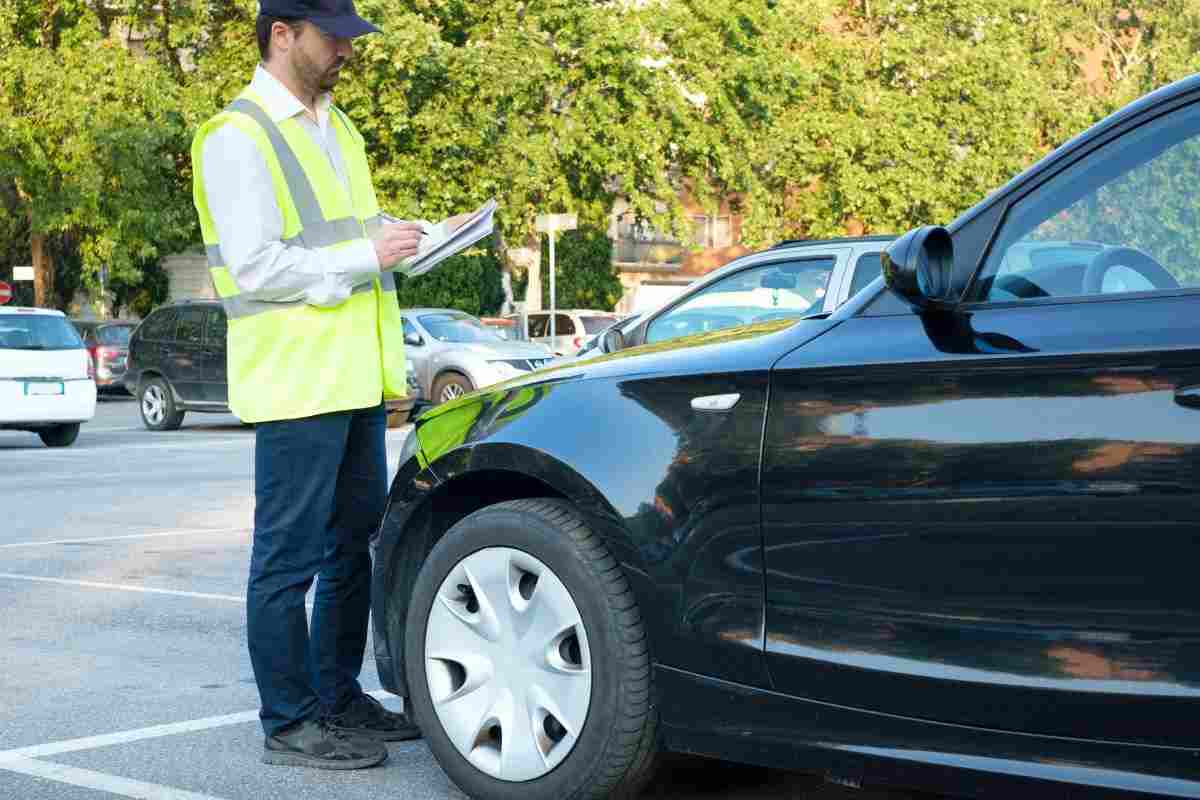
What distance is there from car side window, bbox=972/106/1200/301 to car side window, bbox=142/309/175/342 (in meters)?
22.5

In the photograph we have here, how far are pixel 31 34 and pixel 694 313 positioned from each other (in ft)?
97.2

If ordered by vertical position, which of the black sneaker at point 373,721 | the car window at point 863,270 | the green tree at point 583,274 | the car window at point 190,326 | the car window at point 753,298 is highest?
the car window at point 863,270

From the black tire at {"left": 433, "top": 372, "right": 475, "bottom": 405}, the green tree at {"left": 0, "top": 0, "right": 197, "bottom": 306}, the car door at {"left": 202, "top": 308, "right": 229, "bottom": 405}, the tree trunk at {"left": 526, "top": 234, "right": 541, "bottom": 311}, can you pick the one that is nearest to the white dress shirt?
the car door at {"left": 202, "top": 308, "right": 229, "bottom": 405}

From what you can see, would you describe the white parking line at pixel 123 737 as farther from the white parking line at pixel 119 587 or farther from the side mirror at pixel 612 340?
the side mirror at pixel 612 340

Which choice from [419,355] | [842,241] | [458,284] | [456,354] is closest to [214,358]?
[419,355]

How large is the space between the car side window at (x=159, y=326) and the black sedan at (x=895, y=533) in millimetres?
21644

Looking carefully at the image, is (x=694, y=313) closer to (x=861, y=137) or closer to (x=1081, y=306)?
(x=1081, y=306)

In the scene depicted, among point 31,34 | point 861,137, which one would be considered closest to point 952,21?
point 861,137

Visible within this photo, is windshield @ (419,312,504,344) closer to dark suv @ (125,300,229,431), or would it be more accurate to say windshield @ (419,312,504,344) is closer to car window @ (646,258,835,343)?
dark suv @ (125,300,229,431)

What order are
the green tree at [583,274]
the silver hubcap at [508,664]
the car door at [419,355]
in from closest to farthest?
the silver hubcap at [508,664] < the car door at [419,355] < the green tree at [583,274]

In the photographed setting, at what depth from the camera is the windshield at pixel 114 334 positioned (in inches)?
1432

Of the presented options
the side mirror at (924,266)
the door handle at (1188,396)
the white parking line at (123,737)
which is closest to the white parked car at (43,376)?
the white parking line at (123,737)

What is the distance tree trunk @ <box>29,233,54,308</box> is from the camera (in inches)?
1652

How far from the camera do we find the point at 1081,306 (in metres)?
3.76
